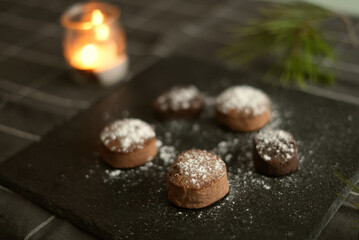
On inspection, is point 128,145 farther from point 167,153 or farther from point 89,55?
point 89,55

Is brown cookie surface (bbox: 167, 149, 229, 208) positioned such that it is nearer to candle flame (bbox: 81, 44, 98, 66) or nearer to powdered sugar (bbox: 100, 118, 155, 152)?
powdered sugar (bbox: 100, 118, 155, 152)

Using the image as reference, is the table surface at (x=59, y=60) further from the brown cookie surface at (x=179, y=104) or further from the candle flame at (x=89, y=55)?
the brown cookie surface at (x=179, y=104)

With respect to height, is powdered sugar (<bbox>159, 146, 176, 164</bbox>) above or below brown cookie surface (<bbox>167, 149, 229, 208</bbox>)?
below

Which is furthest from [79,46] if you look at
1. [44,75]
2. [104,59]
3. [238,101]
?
[238,101]

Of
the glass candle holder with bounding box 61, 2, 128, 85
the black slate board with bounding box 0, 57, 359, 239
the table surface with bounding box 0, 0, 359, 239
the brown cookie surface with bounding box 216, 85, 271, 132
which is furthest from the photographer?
the glass candle holder with bounding box 61, 2, 128, 85

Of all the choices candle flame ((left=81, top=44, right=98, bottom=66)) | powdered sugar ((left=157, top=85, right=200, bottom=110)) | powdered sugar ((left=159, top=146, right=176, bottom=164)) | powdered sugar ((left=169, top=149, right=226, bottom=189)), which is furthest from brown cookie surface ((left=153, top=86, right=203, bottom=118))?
candle flame ((left=81, top=44, right=98, bottom=66))

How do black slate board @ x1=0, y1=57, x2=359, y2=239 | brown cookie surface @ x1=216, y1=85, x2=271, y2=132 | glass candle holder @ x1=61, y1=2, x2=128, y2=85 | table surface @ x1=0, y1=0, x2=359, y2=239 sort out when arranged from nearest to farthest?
black slate board @ x1=0, y1=57, x2=359, y2=239 → table surface @ x1=0, y1=0, x2=359, y2=239 → brown cookie surface @ x1=216, y1=85, x2=271, y2=132 → glass candle holder @ x1=61, y1=2, x2=128, y2=85

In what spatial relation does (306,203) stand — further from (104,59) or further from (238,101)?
(104,59)

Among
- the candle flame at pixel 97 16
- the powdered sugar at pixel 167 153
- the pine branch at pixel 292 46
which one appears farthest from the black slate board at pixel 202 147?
the candle flame at pixel 97 16

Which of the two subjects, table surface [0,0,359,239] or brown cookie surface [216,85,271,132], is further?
brown cookie surface [216,85,271,132]
